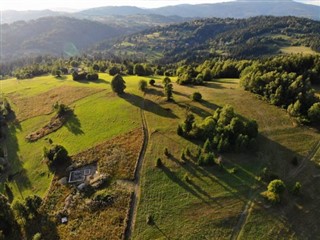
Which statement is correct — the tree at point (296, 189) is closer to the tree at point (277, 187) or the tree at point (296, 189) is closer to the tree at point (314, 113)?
the tree at point (277, 187)

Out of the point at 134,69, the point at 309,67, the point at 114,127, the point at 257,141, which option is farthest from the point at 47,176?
the point at 309,67

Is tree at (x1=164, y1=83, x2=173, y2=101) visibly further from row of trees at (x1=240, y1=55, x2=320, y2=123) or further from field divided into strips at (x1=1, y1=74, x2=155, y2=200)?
row of trees at (x1=240, y1=55, x2=320, y2=123)

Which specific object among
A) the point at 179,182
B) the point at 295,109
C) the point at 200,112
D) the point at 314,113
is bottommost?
the point at 179,182

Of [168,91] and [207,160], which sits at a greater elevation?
[168,91]

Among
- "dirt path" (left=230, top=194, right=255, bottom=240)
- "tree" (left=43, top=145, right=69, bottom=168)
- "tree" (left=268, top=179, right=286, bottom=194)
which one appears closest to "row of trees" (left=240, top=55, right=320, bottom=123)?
"tree" (left=268, top=179, right=286, bottom=194)

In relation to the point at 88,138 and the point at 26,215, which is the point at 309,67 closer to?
the point at 88,138

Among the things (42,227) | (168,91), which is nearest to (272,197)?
(42,227)

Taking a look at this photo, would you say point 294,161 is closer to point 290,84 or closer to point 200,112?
point 200,112

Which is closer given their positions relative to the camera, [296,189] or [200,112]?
[296,189]
